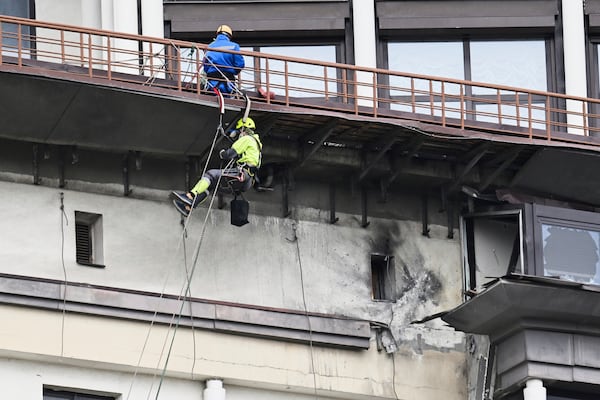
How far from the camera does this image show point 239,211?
145 feet

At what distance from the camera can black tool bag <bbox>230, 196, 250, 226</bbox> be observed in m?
44.3

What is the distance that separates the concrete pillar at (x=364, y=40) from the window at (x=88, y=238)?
616 cm

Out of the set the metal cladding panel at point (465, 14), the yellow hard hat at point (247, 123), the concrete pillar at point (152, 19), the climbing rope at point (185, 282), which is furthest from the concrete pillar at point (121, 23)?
the metal cladding panel at point (465, 14)

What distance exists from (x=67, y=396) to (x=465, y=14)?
11.1 m

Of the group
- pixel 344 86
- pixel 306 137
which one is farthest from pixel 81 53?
pixel 344 86

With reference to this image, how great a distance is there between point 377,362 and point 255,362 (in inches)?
93.9

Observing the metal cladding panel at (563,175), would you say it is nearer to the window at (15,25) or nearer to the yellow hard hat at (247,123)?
the yellow hard hat at (247,123)

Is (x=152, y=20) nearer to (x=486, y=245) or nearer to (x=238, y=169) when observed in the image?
(x=238, y=169)

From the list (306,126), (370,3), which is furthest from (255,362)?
(370,3)

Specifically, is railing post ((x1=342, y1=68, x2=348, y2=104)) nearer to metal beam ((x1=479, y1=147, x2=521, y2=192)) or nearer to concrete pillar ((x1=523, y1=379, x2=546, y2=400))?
metal beam ((x1=479, y1=147, x2=521, y2=192))

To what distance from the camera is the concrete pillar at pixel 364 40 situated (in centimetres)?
4809

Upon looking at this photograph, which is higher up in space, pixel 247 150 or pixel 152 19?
pixel 152 19

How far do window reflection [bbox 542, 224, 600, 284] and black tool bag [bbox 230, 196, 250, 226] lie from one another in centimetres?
519

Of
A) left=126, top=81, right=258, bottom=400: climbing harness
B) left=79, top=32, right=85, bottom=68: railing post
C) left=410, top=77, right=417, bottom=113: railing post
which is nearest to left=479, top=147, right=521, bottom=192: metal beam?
left=410, top=77, right=417, bottom=113: railing post
